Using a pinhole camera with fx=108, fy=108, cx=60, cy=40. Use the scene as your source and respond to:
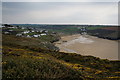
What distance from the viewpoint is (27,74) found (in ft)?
17.3

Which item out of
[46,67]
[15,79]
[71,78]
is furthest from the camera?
[46,67]

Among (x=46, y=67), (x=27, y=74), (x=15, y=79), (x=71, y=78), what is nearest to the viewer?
(x=15, y=79)

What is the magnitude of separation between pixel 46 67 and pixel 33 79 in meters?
1.37

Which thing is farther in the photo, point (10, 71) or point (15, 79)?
point (10, 71)

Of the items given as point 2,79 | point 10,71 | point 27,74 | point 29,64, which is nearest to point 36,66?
point 29,64

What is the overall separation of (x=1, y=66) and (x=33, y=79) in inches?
90.2

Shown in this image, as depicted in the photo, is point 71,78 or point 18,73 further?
point 71,78

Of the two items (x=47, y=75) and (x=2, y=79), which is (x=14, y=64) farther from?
(x=47, y=75)

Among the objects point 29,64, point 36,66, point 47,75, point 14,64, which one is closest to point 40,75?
point 47,75

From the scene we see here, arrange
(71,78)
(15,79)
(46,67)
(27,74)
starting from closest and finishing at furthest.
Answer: (15,79), (27,74), (71,78), (46,67)

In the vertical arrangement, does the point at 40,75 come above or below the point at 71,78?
above

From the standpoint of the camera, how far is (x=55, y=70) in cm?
627

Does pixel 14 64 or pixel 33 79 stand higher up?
pixel 14 64

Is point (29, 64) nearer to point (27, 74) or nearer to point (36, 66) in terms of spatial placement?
point (36, 66)
